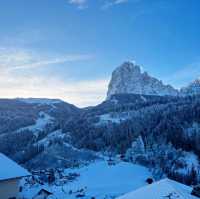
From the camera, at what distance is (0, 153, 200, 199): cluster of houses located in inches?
562

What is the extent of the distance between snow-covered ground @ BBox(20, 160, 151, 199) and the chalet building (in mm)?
10244

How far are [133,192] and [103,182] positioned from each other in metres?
33.3

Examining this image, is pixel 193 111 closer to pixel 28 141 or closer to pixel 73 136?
pixel 73 136

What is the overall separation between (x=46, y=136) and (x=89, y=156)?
42.4m

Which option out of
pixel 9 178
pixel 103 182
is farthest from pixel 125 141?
pixel 9 178

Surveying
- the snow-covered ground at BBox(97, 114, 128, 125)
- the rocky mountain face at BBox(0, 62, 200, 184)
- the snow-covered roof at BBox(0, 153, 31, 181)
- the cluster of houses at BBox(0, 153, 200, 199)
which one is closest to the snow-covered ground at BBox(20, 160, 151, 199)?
the cluster of houses at BBox(0, 153, 200, 199)

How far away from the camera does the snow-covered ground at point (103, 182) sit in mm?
37906

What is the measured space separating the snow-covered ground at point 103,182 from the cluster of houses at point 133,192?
16.5 feet

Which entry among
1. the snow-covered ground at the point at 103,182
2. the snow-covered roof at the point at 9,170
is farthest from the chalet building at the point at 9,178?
the snow-covered ground at the point at 103,182

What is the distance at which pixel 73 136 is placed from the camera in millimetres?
115688

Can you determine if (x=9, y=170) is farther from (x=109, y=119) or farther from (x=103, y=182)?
(x=109, y=119)

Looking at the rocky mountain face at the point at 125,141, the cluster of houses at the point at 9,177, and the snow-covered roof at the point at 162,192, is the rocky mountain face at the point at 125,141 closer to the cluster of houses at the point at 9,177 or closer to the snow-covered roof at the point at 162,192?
the cluster of houses at the point at 9,177

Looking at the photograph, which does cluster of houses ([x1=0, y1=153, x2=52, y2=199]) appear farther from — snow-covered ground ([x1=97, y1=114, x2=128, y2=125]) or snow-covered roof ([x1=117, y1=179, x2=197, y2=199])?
snow-covered ground ([x1=97, y1=114, x2=128, y2=125])

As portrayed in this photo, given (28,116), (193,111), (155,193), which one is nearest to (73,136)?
(193,111)
